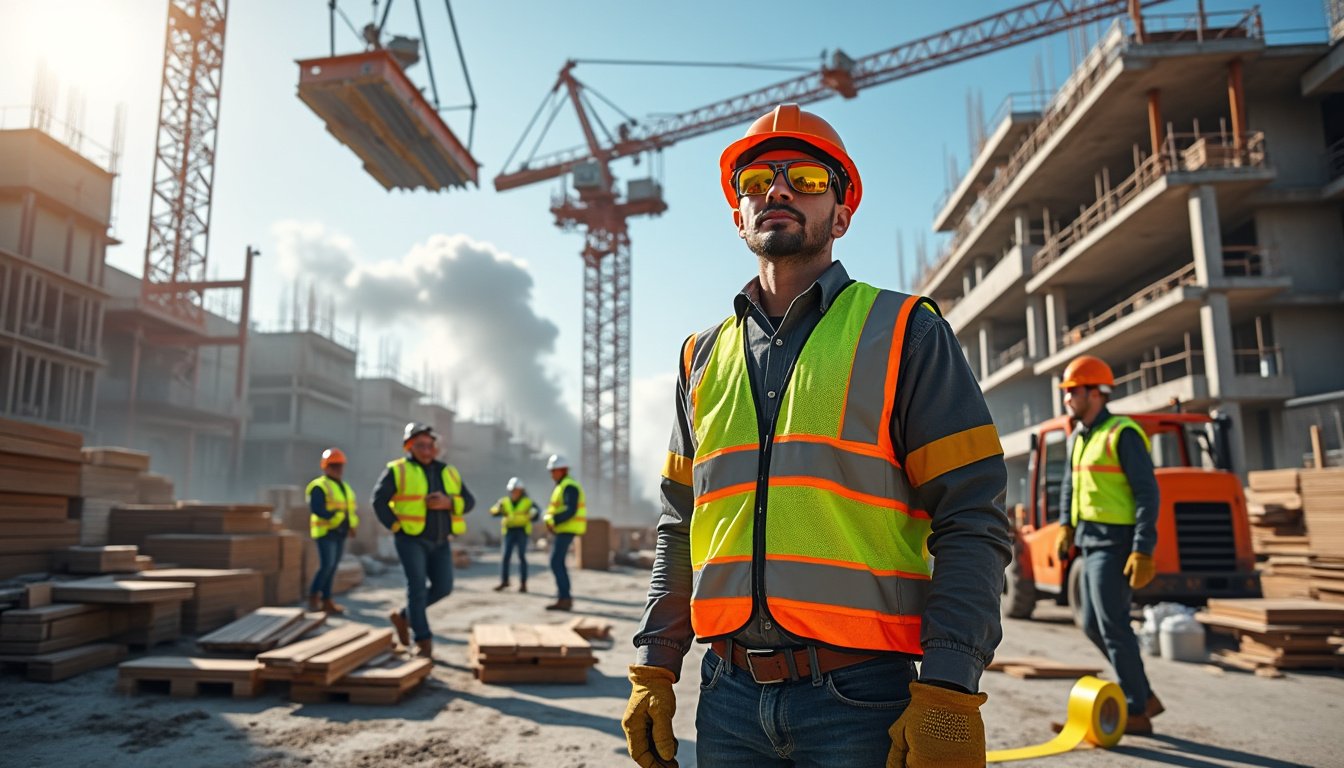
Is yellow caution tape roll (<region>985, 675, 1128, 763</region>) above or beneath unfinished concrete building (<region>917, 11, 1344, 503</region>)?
beneath

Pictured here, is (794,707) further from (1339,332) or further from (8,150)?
(8,150)

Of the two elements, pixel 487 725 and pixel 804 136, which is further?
pixel 487 725

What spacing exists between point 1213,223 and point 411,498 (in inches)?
894

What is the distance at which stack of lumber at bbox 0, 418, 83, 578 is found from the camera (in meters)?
7.45

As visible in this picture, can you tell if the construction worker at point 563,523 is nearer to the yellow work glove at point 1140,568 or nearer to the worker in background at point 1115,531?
the worker in background at point 1115,531

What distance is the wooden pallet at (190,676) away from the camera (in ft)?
19.6

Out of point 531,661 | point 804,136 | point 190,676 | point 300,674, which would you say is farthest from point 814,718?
point 190,676

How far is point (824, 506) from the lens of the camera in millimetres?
1729

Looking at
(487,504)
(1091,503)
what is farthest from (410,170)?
(487,504)

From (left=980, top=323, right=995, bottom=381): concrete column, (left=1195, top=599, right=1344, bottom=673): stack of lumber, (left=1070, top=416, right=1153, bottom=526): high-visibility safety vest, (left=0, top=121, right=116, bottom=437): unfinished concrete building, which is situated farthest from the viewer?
(left=980, top=323, right=995, bottom=381): concrete column

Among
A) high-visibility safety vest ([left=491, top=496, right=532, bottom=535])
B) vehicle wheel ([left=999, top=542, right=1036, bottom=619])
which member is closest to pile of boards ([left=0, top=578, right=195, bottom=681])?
high-visibility safety vest ([left=491, top=496, right=532, bottom=535])

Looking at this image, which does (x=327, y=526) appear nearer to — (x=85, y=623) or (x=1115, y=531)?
(x=85, y=623)

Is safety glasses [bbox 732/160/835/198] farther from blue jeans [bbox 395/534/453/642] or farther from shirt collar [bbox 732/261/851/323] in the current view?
blue jeans [bbox 395/534/453/642]

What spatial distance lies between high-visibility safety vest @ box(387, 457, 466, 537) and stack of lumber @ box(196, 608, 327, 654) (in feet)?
3.80
